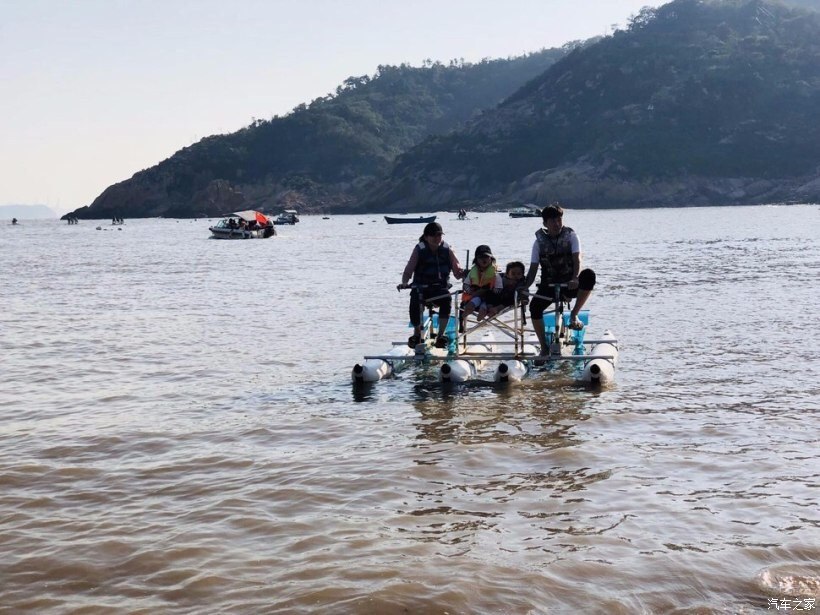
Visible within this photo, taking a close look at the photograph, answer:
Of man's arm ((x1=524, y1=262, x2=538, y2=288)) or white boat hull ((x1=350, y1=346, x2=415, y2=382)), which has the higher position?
man's arm ((x1=524, y1=262, x2=538, y2=288))

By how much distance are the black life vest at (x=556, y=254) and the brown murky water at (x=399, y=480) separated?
1573 millimetres

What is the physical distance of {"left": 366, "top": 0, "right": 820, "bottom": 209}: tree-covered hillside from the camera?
153m

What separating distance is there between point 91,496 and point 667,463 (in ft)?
17.7

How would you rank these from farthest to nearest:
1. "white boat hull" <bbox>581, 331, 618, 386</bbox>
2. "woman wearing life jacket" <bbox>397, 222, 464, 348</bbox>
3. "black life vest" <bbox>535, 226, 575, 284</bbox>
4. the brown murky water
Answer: "woman wearing life jacket" <bbox>397, 222, 464, 348</bbox>
"black life vest" <bbox>535, 226, 575, 284</bbox>
"white boat hull" <bbox>581, 331, 618, 386</bbox>
the brown murky water

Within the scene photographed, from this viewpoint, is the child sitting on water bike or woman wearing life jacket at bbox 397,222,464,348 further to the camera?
the child sitting on water bike

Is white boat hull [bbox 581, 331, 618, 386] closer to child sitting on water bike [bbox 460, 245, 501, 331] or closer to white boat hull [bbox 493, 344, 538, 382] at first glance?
white boat hull [bbox 493, 344, 538, 382]

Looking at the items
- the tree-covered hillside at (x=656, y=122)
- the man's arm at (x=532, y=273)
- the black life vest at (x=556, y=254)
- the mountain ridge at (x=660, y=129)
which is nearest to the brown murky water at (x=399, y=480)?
the man's arm at (x=532, y=273)

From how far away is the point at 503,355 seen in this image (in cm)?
1280

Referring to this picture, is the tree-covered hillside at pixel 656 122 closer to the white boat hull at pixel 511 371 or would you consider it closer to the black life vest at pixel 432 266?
the black life vest at pixel 432 266

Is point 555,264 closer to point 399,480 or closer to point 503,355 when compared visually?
point 503,355

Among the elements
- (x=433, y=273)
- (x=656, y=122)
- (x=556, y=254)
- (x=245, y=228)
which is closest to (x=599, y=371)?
(x=556, y=254)

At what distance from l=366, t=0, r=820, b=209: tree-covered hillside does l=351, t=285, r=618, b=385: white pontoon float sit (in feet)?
469

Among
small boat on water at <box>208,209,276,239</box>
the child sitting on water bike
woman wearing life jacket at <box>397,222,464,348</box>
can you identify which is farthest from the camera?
small boat on water at <box>208,209,276,239</box>

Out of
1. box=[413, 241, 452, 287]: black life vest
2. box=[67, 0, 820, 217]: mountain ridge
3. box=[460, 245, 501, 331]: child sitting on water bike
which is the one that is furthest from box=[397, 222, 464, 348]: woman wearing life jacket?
box=[67, 0, 820, 217]: mountain ridge
